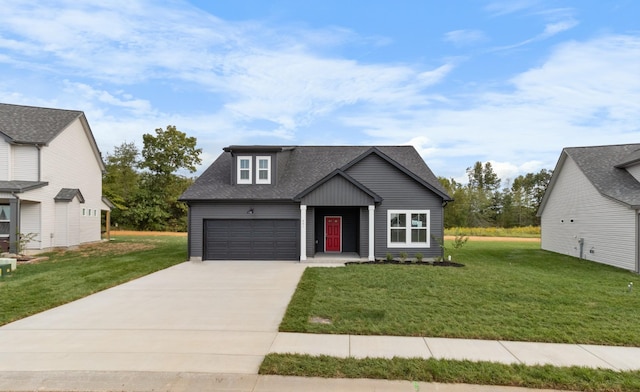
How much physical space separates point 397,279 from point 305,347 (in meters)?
6.11

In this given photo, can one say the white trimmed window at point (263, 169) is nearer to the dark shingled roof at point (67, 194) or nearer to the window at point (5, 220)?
the dark shingled roof at point (67, 194)

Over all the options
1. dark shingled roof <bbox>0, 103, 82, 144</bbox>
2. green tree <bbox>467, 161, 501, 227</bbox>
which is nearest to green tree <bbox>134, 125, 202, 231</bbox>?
dark shingled roof <bbox>0, 103, 82, 144</bbox>

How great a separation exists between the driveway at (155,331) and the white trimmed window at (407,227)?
7070mm

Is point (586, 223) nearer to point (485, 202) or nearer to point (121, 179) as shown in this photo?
point (485, 202)

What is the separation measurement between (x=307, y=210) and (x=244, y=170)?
13.2 feet

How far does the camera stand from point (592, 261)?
16453mm

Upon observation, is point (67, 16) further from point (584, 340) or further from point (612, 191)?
point (612, 191)

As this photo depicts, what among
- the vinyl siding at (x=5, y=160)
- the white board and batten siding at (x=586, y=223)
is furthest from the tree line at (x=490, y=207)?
the vinyl siding at (x=5, y=160)

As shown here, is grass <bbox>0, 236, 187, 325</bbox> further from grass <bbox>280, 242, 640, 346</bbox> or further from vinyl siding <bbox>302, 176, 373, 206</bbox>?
vinyl siding <bbox>302, 176, 373, 206</bbox>

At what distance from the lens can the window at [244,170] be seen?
1702cm

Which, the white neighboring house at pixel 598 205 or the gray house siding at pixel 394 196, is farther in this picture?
the gray house siding at pixel 394 196

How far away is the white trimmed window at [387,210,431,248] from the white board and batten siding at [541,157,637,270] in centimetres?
801

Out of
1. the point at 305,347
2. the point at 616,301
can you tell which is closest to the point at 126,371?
the point at 305,347

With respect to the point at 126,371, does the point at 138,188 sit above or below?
above
